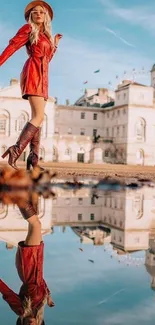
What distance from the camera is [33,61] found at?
7.06 meters

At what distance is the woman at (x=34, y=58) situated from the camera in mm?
6922

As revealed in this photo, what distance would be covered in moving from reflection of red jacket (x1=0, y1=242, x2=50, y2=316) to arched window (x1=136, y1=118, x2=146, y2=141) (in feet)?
207

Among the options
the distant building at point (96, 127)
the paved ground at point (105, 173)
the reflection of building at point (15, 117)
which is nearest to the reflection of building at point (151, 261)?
the paved ground at point (105, 173)

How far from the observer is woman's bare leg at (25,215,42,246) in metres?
3.02

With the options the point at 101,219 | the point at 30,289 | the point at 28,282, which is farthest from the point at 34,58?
the point at 30,289

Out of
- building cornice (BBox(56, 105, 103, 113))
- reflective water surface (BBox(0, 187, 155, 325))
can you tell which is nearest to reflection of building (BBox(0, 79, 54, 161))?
building cornice (BBox(56, 105, 103, 113))

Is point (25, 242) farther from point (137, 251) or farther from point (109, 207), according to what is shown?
point (109, 207)

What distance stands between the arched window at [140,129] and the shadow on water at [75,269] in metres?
61.1

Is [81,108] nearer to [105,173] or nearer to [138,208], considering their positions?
[105,173]

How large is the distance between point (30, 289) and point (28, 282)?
11 cm

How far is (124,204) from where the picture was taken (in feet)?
20.8

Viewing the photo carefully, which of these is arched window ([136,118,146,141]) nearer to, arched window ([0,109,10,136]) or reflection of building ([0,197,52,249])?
arched window ([0,109,10,136])

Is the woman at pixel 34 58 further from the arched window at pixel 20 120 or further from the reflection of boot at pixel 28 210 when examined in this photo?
the arched window at pixel 20 120

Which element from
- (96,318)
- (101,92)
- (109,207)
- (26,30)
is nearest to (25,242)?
(96,318)
